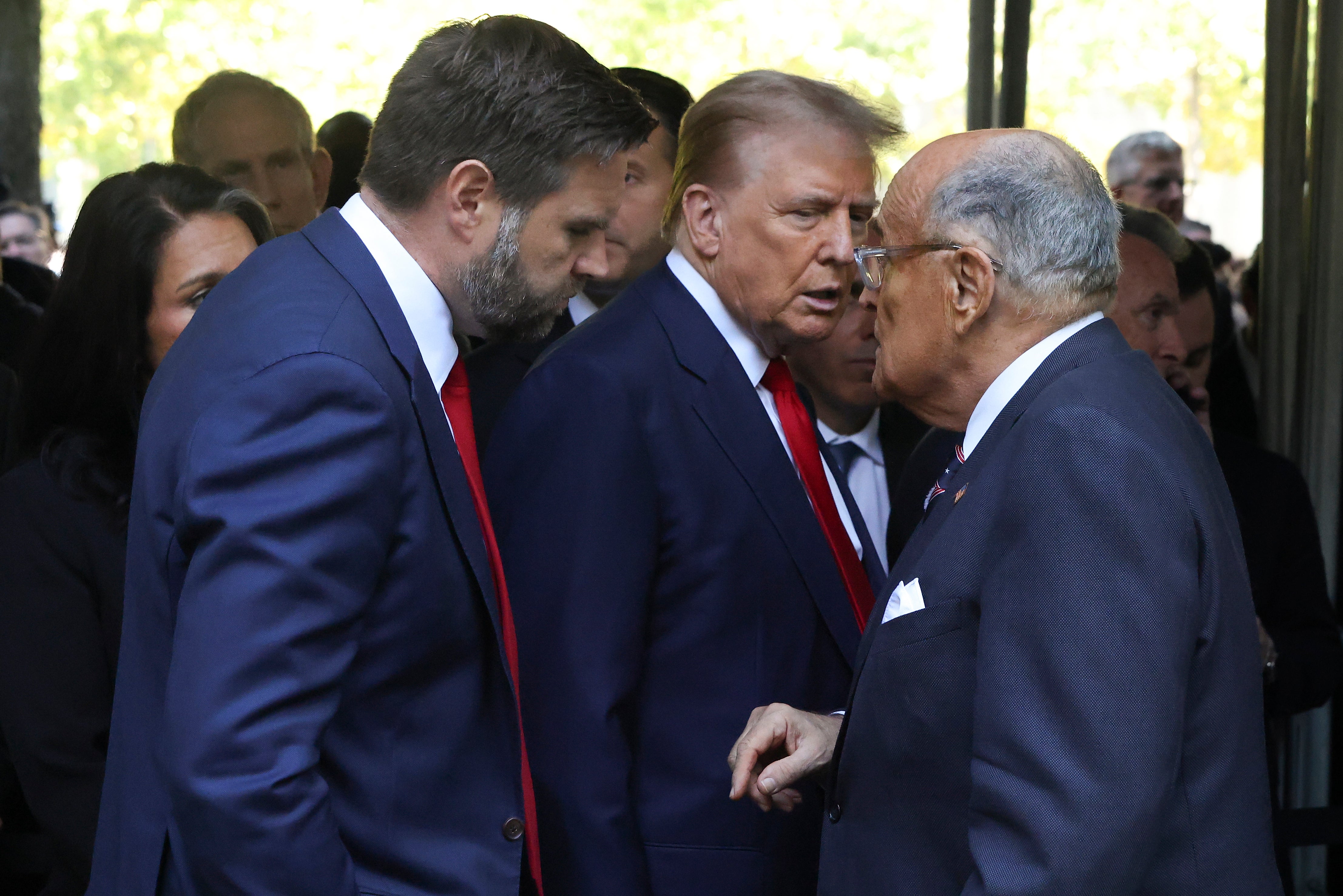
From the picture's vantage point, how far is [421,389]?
5.04 feet

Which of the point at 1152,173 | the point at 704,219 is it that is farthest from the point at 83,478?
the point at 1152,173

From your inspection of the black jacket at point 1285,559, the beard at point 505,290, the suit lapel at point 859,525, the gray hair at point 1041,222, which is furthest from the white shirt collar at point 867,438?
the gray hair at point 1041,222

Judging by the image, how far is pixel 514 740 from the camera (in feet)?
5.42

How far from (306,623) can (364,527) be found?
12 centimetres

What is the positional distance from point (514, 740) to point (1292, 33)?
3.09 metres

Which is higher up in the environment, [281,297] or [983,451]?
[281,297]

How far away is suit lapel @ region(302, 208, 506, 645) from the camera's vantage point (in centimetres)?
153

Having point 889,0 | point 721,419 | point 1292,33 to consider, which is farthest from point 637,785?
point 889,0

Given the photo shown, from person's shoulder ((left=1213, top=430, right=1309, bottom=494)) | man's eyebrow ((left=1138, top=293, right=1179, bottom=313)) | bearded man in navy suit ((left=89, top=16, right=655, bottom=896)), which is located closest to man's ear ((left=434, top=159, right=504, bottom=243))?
bearded man in navy suit ((left=89, top=16, right=655, bottom=896))

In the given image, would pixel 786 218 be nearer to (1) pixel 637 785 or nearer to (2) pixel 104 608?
(1) pixel 637 785

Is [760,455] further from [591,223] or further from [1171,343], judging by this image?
[1171,343]

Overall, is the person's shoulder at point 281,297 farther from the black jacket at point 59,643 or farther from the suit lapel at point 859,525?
the suit lapel at point 859,525

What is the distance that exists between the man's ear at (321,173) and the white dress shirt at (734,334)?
7.06 feet

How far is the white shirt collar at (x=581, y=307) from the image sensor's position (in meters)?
3.13
